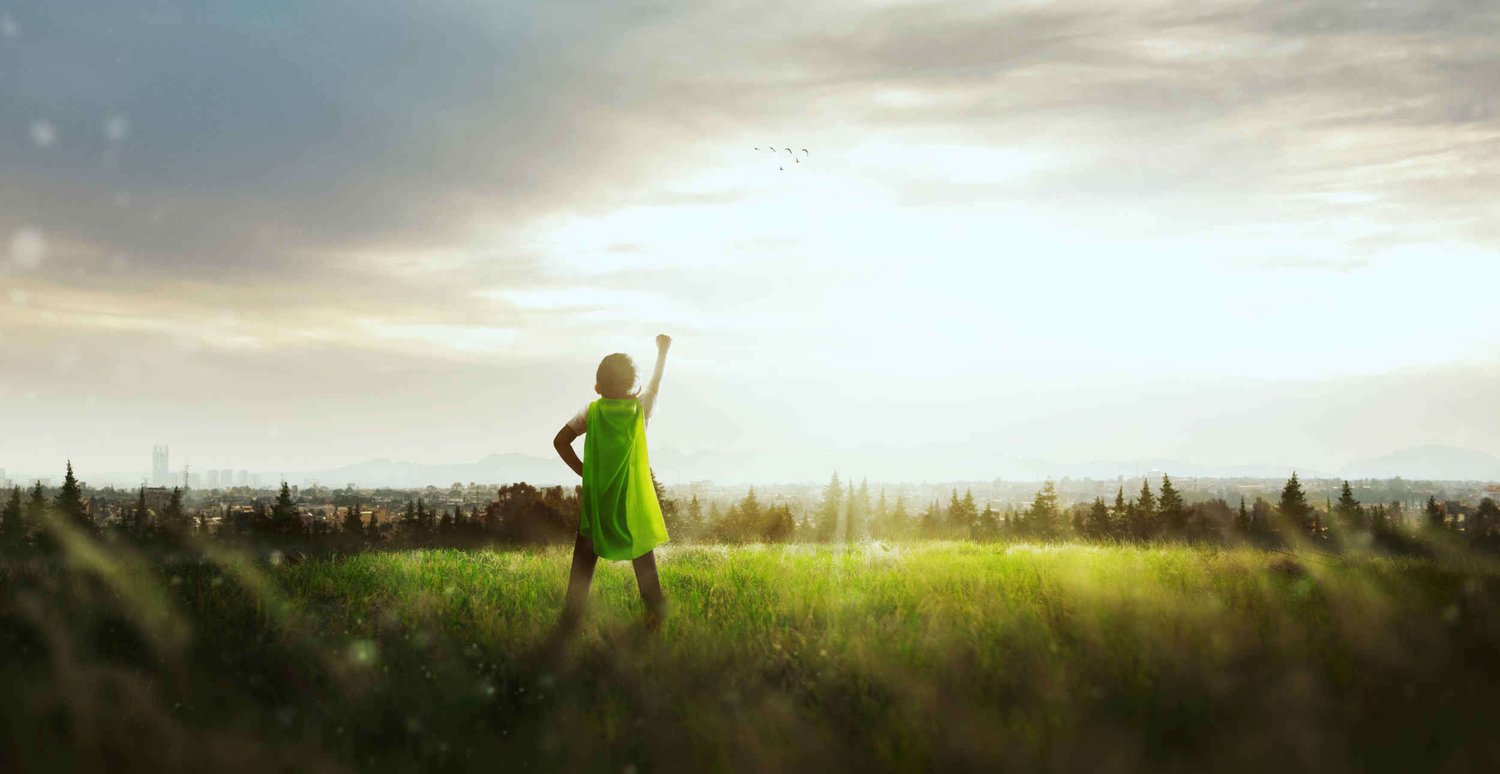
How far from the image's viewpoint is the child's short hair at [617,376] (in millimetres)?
8062

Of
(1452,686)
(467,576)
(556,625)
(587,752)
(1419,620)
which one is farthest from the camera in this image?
(467,576)

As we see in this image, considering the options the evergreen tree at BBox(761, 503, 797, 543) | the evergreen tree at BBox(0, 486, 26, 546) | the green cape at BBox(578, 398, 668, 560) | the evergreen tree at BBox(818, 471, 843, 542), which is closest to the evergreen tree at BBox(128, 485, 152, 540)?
the evergreen tree at BBox(0, 486, 26, 546)

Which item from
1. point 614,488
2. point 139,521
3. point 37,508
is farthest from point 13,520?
point 614,488

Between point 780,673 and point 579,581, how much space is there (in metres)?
2.22

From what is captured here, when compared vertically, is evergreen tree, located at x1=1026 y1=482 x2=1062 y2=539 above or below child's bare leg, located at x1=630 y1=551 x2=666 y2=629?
below

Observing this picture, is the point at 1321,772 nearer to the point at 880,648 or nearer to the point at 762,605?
the point at 880,648

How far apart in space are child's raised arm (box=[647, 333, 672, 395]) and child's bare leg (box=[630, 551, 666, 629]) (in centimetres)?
148

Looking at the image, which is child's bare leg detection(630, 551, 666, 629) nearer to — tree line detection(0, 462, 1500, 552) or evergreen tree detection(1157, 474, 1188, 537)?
tree line detection(0, 462, 1500, 552)

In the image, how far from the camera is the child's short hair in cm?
806

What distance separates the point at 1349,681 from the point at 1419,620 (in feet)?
7.36

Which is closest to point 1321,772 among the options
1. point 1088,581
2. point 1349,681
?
point 1349,681

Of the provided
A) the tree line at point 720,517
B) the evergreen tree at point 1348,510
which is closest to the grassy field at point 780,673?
the tree line at point 720,517

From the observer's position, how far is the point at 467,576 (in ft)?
37.8

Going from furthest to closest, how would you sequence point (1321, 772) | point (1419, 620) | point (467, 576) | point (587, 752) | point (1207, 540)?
1. point (1207, 540)
2. point (467, 576)
3. point (1419, 620)
4. point (587, 752)
5. point (1321, 772)
